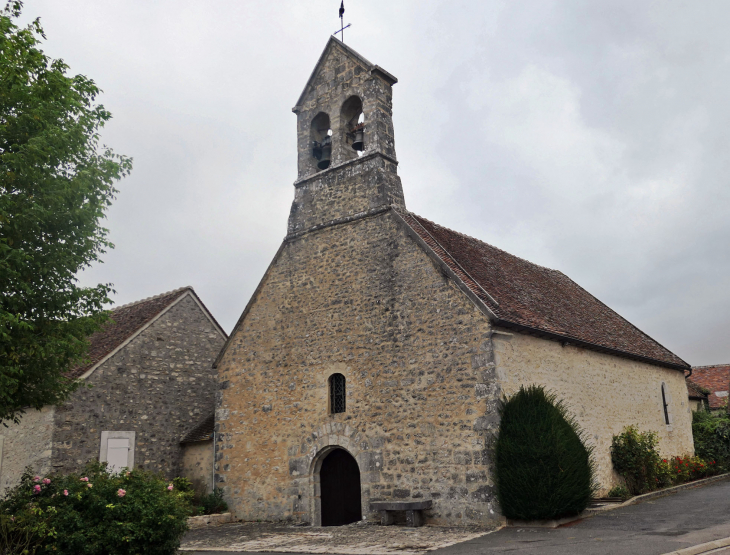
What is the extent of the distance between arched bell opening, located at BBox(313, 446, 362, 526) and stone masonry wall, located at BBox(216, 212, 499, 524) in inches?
8.0

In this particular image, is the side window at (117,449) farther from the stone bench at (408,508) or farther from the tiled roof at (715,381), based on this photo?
the tiled roof at (715,381)

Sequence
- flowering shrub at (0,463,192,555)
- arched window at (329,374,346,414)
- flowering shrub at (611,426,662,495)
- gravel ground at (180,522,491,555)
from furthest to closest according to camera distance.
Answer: flowering shrub at (611,426,662,495) → arched window at (329,374,346,414) → gravel ground at (180,522,491,555) → flowering shrub at (0,463,192,555)

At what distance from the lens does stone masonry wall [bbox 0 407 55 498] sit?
1527cm

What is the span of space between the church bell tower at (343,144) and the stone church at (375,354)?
4cm

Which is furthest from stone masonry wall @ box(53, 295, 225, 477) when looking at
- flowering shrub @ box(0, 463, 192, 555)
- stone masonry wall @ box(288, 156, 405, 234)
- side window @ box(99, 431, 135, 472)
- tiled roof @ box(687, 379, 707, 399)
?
tiled roof @ box(687, 379, 707, 399)

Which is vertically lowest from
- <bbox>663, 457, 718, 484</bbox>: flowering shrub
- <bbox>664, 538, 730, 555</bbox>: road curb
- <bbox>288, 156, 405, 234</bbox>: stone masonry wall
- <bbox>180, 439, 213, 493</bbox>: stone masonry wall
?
<bbox>664, 538, 730, 555</bbox>: road curb

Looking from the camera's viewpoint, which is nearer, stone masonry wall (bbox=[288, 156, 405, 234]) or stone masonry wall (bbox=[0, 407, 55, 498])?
stone masonry wall (bbox=[288, 156, 405, 234])

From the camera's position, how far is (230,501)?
15.7 m

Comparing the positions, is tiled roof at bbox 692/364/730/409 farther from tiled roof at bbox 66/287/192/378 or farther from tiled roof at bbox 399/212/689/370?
tiled roof at bbox 66/287/192/378

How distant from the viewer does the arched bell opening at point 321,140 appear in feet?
54.2

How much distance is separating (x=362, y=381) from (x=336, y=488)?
2498 mm

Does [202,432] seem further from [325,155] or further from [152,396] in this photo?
[325,155]

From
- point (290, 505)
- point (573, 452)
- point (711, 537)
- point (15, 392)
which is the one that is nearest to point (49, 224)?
point (15, 392)

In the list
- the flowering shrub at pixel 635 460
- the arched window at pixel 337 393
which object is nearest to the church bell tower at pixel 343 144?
the arched window at pixel 337 393
